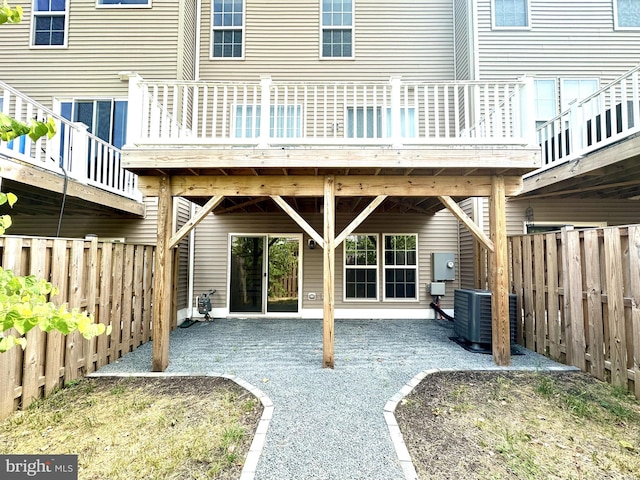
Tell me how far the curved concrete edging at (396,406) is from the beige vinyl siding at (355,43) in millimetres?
6785

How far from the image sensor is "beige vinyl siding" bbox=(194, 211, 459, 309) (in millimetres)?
7648

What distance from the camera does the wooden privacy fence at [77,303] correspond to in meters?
3.14

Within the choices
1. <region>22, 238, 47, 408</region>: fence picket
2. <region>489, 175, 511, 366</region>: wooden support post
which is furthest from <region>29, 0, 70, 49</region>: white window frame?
<region>489, 175, 511, 366</region>: wooden support post

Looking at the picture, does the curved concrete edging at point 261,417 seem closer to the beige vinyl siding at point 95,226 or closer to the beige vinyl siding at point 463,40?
the beige vinyl siding at point 95,226

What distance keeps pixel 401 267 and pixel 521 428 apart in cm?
497

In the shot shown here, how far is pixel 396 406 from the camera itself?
3.25m

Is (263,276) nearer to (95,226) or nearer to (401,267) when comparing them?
(401,267)

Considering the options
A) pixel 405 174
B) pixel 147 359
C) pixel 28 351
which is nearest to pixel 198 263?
pixel 147 359

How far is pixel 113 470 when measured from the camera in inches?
90.6

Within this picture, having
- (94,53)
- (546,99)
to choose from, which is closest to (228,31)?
(94,53)

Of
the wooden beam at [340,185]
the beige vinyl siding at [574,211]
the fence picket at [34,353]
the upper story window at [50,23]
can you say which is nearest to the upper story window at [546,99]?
the beige vinyl siding at [574,211]

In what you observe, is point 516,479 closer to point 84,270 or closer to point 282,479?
point 282,479

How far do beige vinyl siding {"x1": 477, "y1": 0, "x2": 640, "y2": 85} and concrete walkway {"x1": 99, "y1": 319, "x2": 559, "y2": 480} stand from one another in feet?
20.2

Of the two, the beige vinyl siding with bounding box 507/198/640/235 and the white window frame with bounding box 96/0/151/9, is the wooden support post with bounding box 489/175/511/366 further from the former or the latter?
the white window frame with bounding box 96/0/151/9
